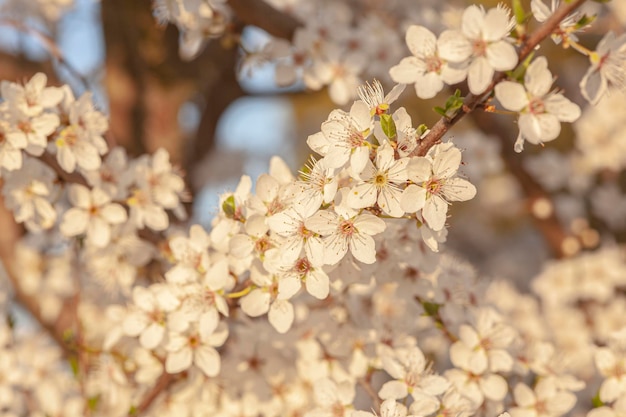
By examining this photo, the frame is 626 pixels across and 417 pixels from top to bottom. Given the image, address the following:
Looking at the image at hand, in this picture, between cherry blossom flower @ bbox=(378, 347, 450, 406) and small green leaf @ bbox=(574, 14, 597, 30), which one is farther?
cherry blossom flower @ bbox=(378, 347, 450, 406)

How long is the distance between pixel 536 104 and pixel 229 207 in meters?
0.69

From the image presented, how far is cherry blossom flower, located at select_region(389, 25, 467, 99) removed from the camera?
1229 millimetres

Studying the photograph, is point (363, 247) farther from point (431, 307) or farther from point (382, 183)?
point (431, 307)

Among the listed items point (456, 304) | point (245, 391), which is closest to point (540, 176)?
point (456, 304)

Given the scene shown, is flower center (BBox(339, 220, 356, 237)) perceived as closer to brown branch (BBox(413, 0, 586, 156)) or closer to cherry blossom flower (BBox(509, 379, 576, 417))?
brown branch (BBox(413, 0, 586, 156))

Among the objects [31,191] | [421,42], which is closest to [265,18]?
[31,191]

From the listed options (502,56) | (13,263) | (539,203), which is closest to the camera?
(502,56)

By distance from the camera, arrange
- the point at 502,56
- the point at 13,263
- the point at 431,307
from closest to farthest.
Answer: the point at 502,56 < the point at 431,307 < the point at 13,263

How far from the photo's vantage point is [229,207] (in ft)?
4.80

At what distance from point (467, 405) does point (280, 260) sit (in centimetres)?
57

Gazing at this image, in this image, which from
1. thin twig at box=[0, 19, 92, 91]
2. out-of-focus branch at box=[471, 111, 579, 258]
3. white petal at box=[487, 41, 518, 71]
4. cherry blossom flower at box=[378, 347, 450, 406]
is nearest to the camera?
white petal at box=[487, 41, 518, 71]

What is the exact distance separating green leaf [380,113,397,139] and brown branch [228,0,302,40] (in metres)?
1.05

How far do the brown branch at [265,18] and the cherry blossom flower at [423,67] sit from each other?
942mm

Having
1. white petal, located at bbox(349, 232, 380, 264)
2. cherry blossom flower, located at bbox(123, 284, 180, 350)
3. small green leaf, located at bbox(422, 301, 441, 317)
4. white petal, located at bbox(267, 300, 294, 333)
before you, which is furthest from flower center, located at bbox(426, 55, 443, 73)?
cherry blossom flower, located at bbox(123, 284, 180, 350)
